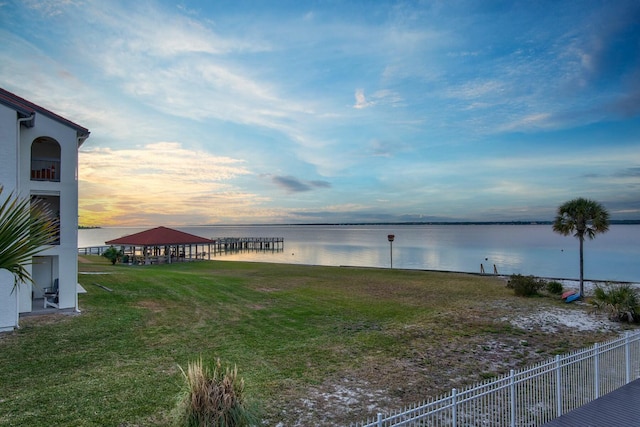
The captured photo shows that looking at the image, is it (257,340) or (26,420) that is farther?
(257,340)

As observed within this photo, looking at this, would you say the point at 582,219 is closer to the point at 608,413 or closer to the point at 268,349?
the point at 608,413

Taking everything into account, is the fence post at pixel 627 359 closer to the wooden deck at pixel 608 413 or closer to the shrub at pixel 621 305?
the wooden deck at pixel 608 413

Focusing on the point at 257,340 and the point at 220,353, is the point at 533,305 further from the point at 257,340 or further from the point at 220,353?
the point at 220,353

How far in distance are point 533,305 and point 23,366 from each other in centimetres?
2009

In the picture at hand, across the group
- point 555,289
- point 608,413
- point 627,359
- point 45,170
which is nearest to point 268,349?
point 608,413

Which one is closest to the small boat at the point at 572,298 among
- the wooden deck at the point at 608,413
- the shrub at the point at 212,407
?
the wooden deck at the point at 608,413

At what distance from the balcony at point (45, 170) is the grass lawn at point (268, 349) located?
5.52m

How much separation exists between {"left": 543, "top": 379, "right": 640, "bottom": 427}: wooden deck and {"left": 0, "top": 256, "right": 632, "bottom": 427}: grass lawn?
7.21ft

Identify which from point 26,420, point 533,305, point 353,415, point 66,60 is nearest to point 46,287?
point 66,60

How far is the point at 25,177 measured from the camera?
1355cm

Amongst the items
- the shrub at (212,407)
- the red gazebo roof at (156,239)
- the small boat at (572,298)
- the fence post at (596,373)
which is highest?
the red gazebo roof at (156,239)

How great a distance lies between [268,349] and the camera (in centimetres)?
1062

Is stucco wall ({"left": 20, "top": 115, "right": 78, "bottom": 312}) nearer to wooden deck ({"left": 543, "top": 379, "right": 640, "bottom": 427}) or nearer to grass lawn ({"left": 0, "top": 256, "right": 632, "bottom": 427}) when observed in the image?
grass lawn ({"left": 0, "top": 256, "right": 632, "bottom": 427})

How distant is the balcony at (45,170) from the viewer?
50.2 ft
